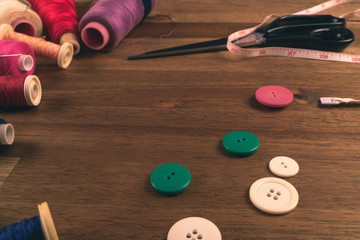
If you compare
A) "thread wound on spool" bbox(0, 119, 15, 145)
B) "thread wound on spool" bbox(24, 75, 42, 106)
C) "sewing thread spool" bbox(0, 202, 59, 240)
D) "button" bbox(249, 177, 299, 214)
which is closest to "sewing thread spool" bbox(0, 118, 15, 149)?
"thread wound on spool" bbox(0, 119, 15, 145)

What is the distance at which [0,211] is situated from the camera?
62cm

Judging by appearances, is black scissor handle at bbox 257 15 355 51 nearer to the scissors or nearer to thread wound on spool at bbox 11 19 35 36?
the scissors

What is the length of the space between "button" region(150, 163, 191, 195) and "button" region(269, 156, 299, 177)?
165 millimetres

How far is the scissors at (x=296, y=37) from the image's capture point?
1.05 metres

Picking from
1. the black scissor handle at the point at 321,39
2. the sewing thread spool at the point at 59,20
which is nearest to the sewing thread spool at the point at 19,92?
the sewing thread spool at the point at 59,20

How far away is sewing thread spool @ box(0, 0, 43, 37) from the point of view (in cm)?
118

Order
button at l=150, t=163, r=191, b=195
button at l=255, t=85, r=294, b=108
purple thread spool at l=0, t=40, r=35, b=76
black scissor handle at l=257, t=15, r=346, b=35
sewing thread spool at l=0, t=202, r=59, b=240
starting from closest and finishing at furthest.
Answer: sewing thread spool at l=0, t=202, r=59, b=240 < button at l=150, t=163, r=191, b=195 < button at l=255, t=85, r=294, b=108 < purple thread spool at l=0, t=40, r=35, b=76 < black scissor handle at l=257, t=15, r=346, b=35

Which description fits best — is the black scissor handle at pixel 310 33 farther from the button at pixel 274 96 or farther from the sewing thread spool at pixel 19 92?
the sewing thread spool at pixel 19 92

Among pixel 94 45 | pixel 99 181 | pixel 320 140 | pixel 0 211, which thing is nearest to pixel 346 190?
pixel 320 140

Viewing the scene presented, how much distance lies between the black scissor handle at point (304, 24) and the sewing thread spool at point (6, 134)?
788 millimetres

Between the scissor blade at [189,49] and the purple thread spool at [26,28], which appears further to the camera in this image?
the purple thread spool at [26,28]

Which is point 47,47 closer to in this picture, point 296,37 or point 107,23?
point 107,23

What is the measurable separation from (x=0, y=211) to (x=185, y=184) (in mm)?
330

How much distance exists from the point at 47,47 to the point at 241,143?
0.69 m
